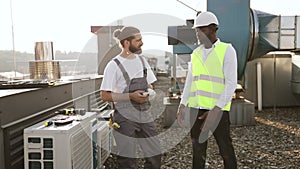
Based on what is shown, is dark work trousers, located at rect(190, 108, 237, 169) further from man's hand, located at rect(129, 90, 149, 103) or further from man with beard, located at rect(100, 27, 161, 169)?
man's hand, located at rect(129, 90, 149, 103)

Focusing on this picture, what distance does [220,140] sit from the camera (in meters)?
2.58

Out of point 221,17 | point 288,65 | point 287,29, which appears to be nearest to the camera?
Answer: point 221,17

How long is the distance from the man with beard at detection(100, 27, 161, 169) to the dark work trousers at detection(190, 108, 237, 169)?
35cm

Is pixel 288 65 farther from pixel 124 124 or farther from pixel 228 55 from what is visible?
pixel 124 124

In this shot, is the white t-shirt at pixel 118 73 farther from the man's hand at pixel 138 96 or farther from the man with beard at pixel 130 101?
the man's hand at pixel 138 96

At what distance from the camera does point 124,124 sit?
2445 millimetres

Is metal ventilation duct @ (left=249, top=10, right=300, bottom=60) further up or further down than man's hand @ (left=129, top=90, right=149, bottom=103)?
further up

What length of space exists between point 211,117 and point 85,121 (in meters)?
0.97

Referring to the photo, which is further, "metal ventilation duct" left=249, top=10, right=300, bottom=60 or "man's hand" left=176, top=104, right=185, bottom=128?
"metal ventilation duct" left=249, top=10, right=300, bottom=60

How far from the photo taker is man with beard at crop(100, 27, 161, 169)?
2.44 metres

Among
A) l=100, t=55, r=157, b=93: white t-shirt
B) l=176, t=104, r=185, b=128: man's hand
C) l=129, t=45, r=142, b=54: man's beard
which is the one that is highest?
l=129, t=45, r=142, b=54: man's beard

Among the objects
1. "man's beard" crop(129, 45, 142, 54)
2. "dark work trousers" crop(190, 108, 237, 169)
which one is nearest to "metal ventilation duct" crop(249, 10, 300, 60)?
"dark work trousers" crop(190, 108, 237, 169)

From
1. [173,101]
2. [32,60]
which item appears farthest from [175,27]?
[32,60]

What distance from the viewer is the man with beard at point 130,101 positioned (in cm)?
244
